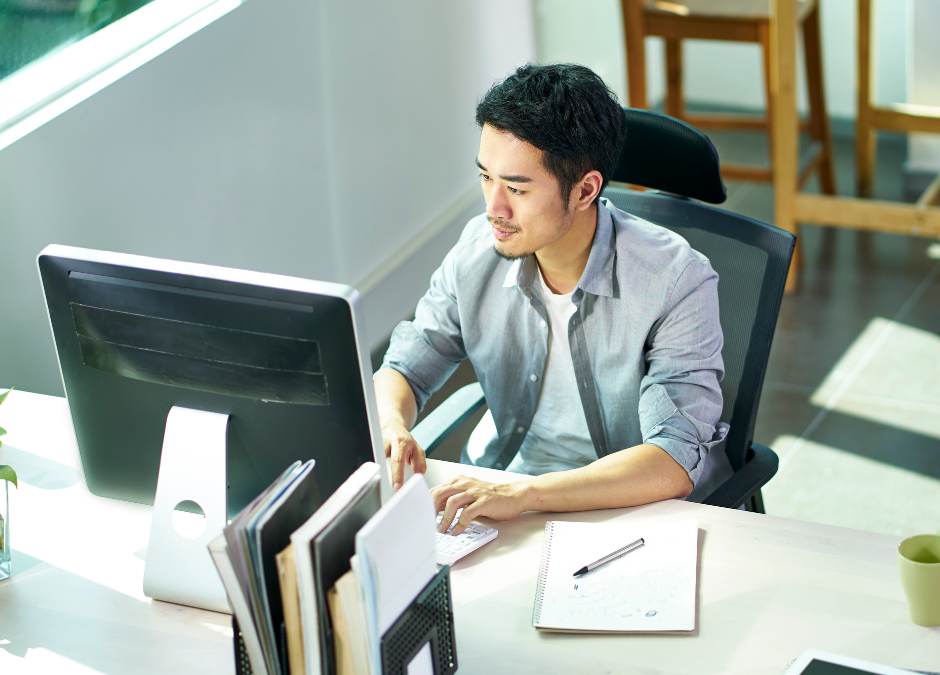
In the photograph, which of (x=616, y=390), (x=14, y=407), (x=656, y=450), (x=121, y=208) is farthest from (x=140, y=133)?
(x=656, y=450)

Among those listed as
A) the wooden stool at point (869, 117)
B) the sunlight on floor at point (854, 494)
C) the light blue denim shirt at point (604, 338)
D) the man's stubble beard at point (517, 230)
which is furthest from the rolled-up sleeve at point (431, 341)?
the wooden stool at point (869, 117)

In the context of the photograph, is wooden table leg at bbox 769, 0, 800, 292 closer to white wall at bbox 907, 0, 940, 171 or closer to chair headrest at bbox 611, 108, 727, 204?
white wall at bbox 907, 0, 940, 171

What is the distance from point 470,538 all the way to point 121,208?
134 cm

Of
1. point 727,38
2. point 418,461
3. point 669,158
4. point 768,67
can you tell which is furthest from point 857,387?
point 418,461

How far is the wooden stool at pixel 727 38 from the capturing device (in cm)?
354

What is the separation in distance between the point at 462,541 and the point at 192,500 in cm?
35

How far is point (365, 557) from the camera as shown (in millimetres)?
935

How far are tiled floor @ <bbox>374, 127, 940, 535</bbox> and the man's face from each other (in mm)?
1220

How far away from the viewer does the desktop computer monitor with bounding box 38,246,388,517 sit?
1.10 m

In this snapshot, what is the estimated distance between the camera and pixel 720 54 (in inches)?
200

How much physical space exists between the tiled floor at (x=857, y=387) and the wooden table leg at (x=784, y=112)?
219 millimetres

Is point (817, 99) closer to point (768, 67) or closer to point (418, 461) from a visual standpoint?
point (768, 67)

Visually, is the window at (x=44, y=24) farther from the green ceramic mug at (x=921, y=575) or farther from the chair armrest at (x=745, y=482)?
the green ceramic mug at (x=921, y=575)

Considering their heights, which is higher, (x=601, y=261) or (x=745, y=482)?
(x=601, y=261)
